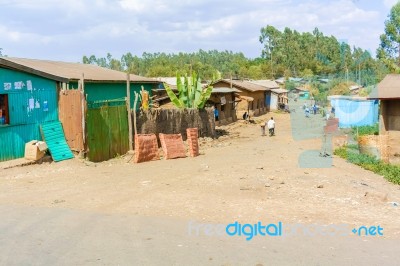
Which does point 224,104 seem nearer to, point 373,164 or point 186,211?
point 373,164

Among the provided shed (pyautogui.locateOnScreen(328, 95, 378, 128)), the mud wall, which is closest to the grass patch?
the mud wall

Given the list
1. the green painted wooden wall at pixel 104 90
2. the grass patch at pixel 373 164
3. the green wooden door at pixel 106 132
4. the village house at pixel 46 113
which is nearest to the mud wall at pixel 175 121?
the green wooden door at pixel 106 132

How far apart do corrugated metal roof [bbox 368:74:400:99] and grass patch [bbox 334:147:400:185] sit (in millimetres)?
2397

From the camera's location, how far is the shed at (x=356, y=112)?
108 feet

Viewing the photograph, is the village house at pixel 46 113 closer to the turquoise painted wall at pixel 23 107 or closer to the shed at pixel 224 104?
the turquoise painted wall at pixel 23 107

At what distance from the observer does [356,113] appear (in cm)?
3341

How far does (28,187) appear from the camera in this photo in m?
11.9

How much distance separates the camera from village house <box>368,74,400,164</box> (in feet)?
48.6

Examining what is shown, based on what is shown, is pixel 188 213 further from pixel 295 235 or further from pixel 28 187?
pixel 28 187

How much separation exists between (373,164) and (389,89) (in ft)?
8.88

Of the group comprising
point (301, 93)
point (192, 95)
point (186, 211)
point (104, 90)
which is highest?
point (301, 93)

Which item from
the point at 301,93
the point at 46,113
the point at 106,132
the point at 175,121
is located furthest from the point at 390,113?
the point at 301,93

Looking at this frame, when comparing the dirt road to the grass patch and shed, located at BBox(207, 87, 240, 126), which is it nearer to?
the grass patch

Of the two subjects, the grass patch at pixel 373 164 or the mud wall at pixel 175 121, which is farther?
the mud wall at pixel 175 121
